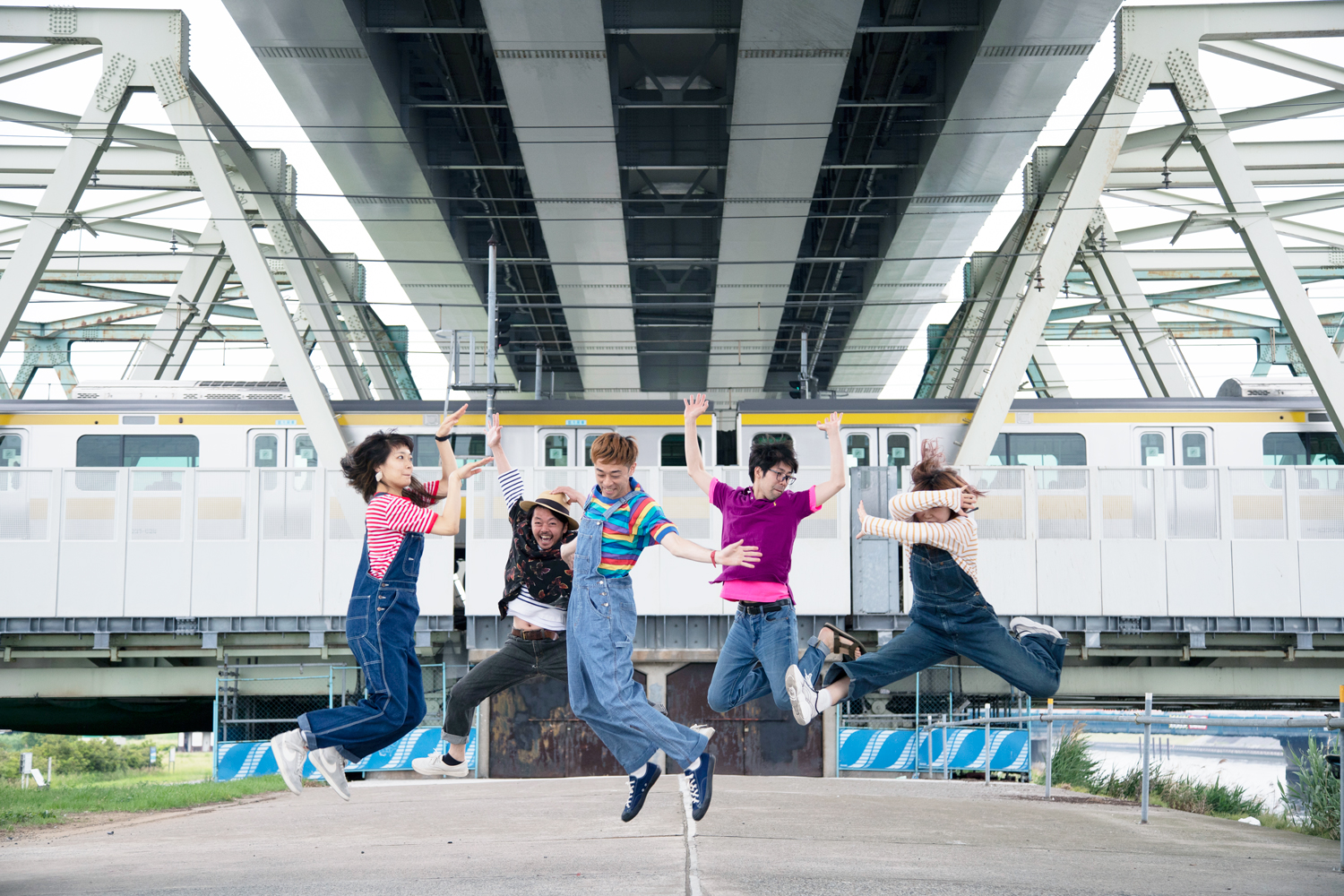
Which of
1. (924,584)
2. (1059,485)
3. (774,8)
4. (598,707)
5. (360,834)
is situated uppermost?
(774,8)

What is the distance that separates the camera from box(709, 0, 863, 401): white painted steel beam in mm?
16688

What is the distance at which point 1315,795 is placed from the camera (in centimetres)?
1149

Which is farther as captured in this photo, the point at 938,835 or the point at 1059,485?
the point at 1059,485

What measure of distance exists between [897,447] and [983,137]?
5.35 meters

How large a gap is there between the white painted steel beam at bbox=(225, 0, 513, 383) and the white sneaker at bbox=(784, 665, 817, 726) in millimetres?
13028

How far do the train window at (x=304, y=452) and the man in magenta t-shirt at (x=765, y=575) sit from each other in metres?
15.9

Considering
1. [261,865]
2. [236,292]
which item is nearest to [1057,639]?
[261,865]

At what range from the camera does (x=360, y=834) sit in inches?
376

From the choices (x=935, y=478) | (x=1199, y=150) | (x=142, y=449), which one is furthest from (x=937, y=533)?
(x=142, y=449)

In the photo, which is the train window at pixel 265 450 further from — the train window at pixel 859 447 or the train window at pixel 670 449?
the train window at pixel 859 447

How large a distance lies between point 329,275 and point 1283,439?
21497 millimetres

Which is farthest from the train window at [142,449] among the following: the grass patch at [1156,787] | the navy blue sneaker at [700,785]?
the navy blue sneaker at [700,785]

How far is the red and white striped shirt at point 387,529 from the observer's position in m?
6.41

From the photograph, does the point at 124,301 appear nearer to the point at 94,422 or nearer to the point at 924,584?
the point at 94,422
